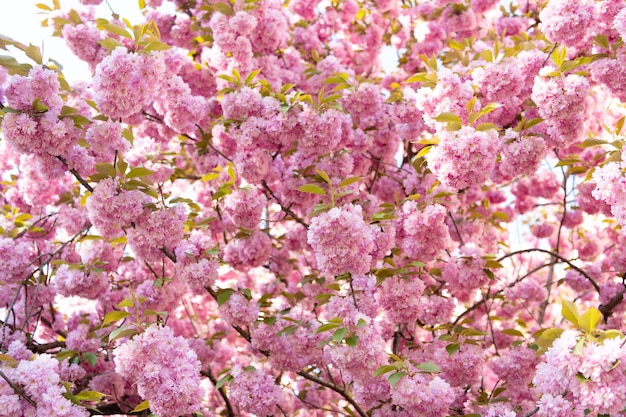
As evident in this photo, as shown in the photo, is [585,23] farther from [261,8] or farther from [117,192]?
[117,192]

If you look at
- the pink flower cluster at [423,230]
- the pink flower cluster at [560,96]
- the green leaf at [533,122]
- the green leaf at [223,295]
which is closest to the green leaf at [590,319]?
the pink flower cluster at [423,230]

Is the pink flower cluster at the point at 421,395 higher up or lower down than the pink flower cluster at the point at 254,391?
higher up

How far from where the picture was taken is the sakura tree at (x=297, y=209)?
2.51 m

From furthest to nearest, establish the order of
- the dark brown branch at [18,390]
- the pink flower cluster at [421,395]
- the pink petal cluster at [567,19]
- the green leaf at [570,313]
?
the pink petal cluster at [567,19] < the pink flower cluster at [421,395] < the dark brown branch at [18,390] < the green leaf at [570,313]

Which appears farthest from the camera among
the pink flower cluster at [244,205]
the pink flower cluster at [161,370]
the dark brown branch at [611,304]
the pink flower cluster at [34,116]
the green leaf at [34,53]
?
the dark brown branch at [611,304]

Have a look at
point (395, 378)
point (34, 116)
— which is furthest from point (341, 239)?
point (34, 116)

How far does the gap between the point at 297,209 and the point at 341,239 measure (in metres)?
1.80

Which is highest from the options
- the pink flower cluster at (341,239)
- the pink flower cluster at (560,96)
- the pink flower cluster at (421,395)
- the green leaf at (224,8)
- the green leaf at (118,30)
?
the pink flower cluster at (560,96)

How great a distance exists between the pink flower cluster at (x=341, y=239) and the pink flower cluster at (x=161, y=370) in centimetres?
72

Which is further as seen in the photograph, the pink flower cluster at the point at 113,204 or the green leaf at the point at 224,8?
the green leaf at the point at 224,8

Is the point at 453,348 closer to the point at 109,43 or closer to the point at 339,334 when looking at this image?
the point at 339,334

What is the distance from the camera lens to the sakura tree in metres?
2.51

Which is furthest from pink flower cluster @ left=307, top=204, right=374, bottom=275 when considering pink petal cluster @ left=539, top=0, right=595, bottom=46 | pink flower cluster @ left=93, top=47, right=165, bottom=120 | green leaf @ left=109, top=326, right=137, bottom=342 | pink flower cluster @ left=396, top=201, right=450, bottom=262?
pink petal cluster @ left=539, top=0, right=595, bottom=46

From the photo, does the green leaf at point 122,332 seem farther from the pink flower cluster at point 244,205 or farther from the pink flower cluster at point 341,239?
the pink flower cluster at point 244,205
